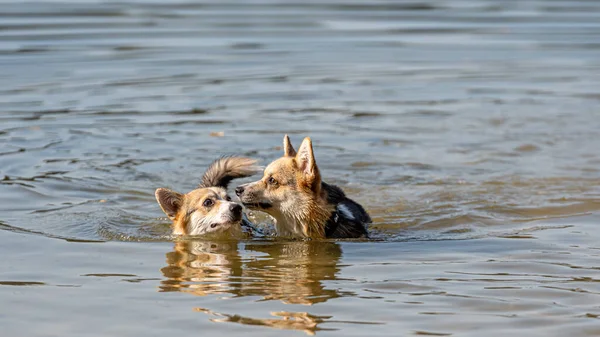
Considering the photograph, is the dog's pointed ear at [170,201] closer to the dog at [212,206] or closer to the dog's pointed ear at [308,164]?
the dog at [212,206]

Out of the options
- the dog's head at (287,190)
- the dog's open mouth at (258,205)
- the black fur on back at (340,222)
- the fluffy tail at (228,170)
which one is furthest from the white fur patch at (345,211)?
the fluffy tail at (228,170)

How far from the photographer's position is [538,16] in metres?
22.2

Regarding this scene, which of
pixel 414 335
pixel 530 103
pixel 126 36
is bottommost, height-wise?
pixel 414 335

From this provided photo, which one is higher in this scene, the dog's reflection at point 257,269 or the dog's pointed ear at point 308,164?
the dog's pointed ear at point 308,164

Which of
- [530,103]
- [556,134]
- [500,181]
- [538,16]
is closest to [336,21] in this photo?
[538,16]

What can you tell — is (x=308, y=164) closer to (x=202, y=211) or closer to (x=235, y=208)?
(x=235, y=208)

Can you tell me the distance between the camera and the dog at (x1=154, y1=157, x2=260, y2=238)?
8.59 meters

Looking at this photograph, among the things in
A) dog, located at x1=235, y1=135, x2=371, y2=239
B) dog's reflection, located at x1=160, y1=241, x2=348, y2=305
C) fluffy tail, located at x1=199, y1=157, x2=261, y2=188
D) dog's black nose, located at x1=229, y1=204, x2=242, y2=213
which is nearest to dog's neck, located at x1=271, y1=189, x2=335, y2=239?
dog, located at x1=235, y1=135, x2=371, y2=239

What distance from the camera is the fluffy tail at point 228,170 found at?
8.91m

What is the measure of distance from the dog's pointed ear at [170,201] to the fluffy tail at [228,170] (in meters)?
0.33

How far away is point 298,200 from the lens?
27.7 ft

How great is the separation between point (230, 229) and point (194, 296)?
197 cm

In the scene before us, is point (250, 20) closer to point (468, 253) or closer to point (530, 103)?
point (530, 103)

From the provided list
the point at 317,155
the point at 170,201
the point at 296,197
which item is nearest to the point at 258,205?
the point at 296,197
